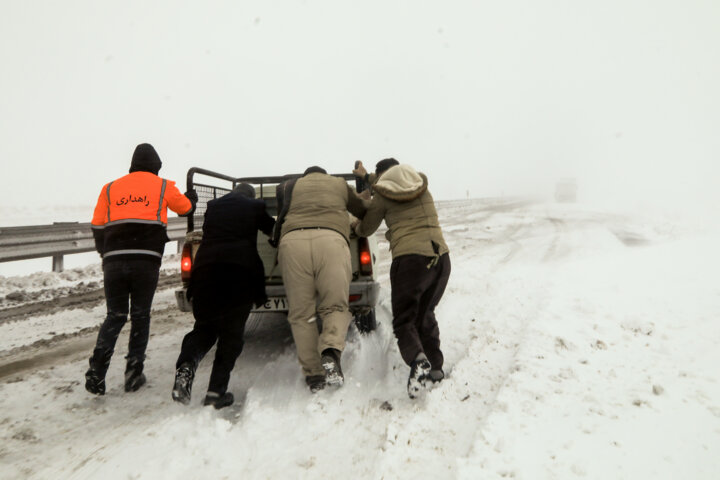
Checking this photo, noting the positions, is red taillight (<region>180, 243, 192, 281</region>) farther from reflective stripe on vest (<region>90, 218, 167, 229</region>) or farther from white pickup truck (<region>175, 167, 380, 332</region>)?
reflective stripe on vest (<region>90, 218, 167, 229</region>)

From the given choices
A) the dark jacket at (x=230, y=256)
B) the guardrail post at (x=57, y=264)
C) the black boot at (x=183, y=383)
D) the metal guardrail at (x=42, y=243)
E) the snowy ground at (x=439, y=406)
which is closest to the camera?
the snowy ground at (x=439, y=406)

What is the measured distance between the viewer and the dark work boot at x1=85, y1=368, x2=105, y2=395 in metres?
2.93

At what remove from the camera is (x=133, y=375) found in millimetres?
3139

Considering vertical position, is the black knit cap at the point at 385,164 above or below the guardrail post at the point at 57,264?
above

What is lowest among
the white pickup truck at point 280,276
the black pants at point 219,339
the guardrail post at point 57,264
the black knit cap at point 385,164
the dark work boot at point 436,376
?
the guardrail post at point 57,264

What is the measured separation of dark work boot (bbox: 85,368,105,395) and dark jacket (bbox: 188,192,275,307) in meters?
0.94

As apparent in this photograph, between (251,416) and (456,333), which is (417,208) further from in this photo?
(251,416)

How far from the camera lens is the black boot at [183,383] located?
8.61 feet

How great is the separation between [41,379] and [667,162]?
7429 cm

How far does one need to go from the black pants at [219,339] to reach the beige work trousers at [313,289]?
430mm

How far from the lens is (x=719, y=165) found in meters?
44.6

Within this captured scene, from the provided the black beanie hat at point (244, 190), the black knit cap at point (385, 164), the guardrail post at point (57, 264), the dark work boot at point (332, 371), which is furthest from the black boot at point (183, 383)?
the guardrail post at point (57, 264)

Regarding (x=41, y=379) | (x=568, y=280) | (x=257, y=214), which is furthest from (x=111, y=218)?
(x=568, y=280)

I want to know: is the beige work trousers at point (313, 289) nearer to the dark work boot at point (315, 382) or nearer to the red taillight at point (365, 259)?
the dark work boot at point (315, 382)
